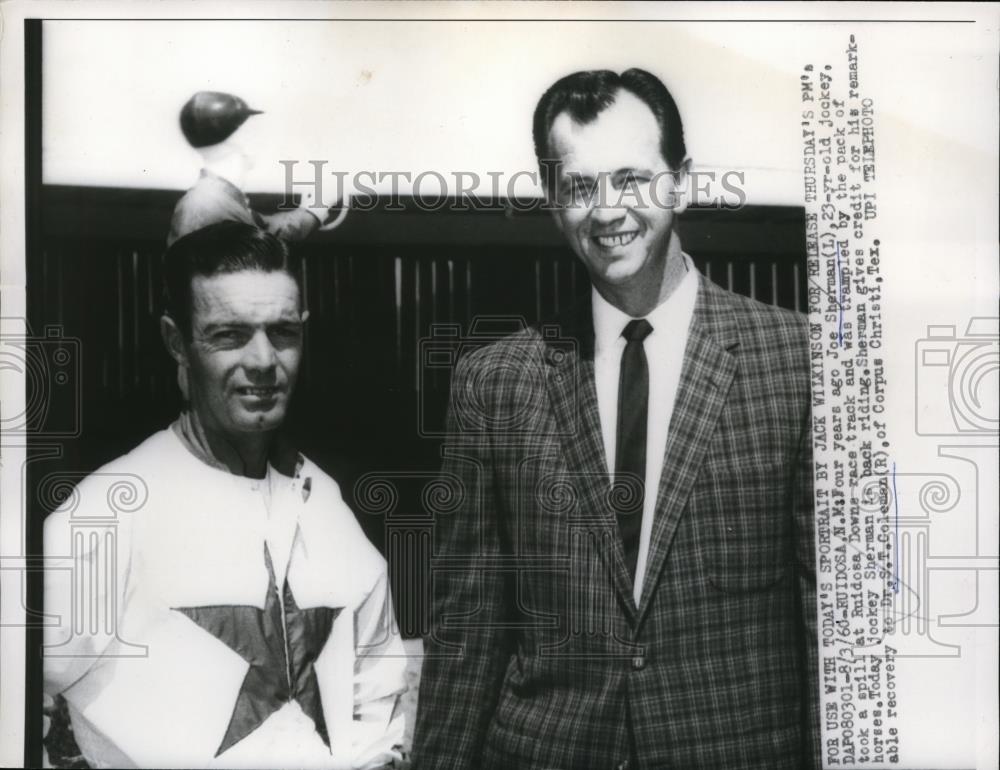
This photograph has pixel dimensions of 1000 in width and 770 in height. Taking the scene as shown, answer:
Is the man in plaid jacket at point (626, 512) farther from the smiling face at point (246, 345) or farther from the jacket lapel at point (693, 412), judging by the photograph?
the smiling face at point (246, 345)

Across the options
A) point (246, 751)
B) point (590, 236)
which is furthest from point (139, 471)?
point (590, 236)

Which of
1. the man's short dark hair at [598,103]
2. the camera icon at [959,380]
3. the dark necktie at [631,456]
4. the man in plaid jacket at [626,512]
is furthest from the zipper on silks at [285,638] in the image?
the camera icon at [959,380]

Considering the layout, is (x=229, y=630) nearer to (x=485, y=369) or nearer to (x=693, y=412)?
(x=485, y=369)

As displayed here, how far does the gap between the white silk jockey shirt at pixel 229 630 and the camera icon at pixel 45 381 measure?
0.42ft

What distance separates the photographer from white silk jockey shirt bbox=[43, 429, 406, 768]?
6.18ft

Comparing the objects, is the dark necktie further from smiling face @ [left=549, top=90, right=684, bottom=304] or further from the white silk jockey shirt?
the white silk jockey shirt

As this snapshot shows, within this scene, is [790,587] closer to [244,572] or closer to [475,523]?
[475,523]

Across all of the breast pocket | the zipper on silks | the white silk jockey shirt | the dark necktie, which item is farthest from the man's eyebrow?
the zipper on silks

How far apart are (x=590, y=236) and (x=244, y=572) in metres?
0.87

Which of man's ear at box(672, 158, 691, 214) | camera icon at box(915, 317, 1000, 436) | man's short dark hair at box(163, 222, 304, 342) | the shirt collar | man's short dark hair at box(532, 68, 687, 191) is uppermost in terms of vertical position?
man's short dark hair at box(532, 68, 687, 191)

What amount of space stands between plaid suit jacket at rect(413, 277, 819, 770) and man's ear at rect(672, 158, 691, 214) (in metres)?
0.15

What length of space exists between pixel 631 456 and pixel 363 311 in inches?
21.7

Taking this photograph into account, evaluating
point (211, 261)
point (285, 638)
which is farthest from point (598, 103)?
point (285, 638)

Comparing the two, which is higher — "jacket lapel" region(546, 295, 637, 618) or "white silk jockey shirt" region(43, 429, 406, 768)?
"jacket lapel" region(546, 295, 637, 618)
